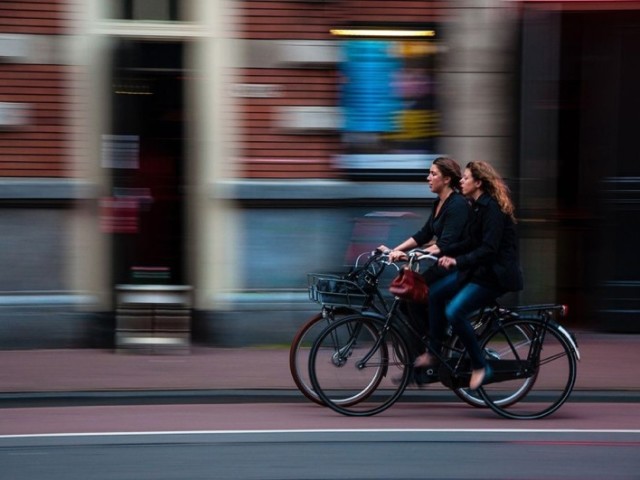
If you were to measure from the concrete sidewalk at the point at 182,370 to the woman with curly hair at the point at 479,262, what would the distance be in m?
1.50

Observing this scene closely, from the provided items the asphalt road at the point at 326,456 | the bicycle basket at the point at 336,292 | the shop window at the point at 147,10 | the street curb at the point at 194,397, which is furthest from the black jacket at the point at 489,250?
the shop window at the point at 147,10

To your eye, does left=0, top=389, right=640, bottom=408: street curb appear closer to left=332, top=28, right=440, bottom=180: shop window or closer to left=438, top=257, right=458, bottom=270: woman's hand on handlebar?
left=438, top=257, right=458, bottom=270: woman's hand on handlebar

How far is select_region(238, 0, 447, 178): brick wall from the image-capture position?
31.8ft

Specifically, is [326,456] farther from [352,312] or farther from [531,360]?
[531,360]

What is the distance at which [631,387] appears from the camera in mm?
8312

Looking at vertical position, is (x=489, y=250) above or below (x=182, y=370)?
above

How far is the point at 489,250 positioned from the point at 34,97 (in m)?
4.55

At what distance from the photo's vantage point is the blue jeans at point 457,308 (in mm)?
7156

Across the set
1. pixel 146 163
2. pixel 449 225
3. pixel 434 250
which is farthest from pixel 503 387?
pixel 146 163

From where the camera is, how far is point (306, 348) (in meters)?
7.39

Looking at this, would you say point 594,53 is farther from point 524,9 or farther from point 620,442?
point 620,442

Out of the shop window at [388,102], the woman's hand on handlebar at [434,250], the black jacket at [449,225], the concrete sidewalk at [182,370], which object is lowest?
the concrete sidewalk at [182,370]

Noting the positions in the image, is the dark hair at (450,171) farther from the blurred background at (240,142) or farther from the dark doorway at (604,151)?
the dark doorway at (604,151)

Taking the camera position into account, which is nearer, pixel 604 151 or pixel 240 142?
pixel 240 142
